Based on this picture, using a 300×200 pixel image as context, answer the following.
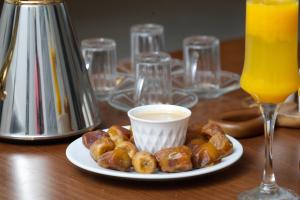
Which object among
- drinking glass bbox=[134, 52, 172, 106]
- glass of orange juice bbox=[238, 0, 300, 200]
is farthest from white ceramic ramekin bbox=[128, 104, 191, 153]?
drinking glass bbox=[134, 52, 172, 106]

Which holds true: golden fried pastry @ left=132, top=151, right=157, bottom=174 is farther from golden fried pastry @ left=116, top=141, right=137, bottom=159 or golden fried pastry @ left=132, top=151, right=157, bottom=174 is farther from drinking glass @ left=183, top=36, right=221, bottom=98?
drinking glass @ left=183, top=36, right=221, bottom=98

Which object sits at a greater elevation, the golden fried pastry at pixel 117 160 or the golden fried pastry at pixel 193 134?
the golden fried pastry at pixel 117 160

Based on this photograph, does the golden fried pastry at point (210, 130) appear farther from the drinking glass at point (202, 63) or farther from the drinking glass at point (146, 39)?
the drinking glass at point (146, 39)

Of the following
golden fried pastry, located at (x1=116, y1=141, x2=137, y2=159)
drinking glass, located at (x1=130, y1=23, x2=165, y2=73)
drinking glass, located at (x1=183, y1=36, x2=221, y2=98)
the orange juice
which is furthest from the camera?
drinking glass, located at (x1=130, y1=23, x2=165, y2=73)

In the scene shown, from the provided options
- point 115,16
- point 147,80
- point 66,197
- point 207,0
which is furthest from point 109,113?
point 207,0

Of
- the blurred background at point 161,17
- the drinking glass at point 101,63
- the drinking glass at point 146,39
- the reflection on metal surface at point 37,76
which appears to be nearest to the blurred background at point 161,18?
the blurred background at point 161,17

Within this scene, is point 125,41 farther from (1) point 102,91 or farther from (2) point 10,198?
(2) point 10,198
